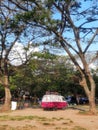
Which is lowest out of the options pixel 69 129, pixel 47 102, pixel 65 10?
pixel 69 129

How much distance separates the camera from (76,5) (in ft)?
102

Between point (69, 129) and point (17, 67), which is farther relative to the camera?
point (17, 67)

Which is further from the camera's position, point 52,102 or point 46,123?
point 52,102

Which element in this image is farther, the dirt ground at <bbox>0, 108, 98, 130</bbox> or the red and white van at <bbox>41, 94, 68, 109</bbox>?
the red and white van at <bbox>41, 94, 68, 109</bbox>

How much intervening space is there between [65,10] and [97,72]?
4421cm

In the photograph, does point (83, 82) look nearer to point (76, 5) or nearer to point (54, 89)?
point (76, 5)

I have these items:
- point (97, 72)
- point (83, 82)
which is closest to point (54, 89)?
point (97, 72)

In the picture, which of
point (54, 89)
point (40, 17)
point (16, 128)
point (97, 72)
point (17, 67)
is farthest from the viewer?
point (97, 72)

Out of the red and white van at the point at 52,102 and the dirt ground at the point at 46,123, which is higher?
the red and white van at the point at 52,102

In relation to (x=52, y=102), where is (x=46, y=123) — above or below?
below

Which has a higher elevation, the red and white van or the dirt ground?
the red and white van

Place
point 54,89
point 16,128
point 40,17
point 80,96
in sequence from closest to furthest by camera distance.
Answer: point 16,128
point 40,17
point 54,89
point 80,96

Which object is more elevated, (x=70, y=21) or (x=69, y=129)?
(x=70, y=21)

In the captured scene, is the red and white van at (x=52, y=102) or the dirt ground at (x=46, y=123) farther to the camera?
the red and white van at (x=52, y=102)
